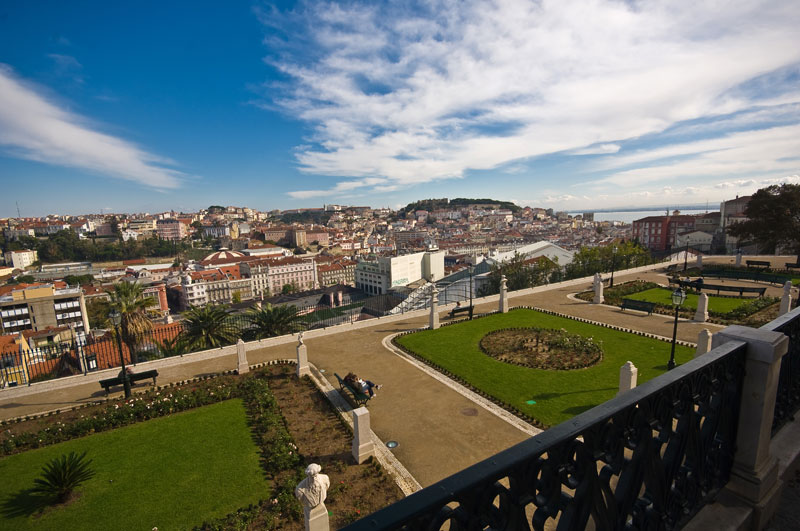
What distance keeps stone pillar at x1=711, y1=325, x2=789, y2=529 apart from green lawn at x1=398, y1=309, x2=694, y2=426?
6491 mm


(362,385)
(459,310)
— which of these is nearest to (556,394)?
(362,385)

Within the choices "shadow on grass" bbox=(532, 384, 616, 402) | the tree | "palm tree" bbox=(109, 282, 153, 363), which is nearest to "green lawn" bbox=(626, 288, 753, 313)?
"shadow on grass" bbox=(532, 384, 616, 402)

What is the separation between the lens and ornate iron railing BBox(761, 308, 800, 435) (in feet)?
10.7

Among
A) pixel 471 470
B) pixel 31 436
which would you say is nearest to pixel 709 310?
pixel 471 470

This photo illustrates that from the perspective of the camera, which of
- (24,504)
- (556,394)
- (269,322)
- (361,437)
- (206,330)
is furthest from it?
(269,322)

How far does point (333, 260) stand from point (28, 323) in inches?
2525

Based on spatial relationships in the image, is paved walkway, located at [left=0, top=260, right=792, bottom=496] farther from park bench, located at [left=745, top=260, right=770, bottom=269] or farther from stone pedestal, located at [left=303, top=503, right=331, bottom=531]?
park bench, located at [left=745, top=260, right=770, bottom=269]

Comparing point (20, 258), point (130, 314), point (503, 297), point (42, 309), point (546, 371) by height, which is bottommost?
point (42, 309)

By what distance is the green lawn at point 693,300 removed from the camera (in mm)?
18438

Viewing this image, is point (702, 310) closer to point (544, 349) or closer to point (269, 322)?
point (544, 349)

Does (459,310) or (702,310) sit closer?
(702,310)

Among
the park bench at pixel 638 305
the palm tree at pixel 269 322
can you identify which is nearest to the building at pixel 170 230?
the palm tree at pixel 269 322

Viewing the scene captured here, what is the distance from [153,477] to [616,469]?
30.3ft

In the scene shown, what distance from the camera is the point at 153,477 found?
773 centimetres
